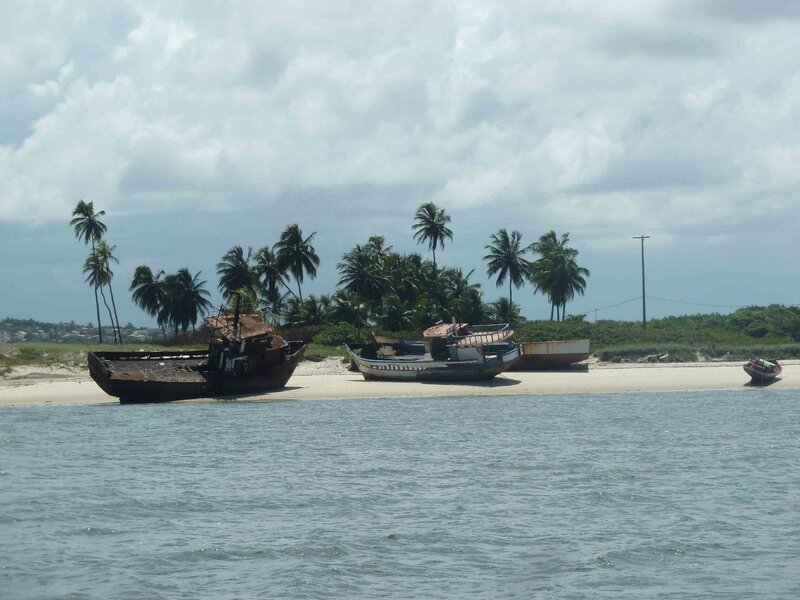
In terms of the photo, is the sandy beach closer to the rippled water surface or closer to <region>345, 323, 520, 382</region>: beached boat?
<region>345, 323, 520, 382</region>: beached boat

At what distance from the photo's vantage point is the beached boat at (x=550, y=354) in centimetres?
6369

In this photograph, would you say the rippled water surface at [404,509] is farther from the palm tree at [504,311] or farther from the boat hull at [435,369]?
the palm tree at [504,311]

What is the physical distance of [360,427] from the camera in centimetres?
4131

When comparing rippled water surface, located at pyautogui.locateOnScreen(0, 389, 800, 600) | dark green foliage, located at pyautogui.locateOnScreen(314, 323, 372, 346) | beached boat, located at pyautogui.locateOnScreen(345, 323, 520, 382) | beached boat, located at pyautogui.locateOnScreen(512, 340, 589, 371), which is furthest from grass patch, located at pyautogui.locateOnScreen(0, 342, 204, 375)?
beached boat, located at pyautogui.locateOnScreen(512, 340, 589, 371)

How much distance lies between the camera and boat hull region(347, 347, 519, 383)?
56719mm

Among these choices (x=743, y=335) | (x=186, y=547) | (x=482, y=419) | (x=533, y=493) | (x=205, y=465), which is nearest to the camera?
(x=186, y=547)

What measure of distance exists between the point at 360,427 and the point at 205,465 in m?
10.8

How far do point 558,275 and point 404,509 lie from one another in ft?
247

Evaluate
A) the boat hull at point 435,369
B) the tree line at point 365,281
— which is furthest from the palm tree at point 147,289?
the boat hull at point 435,369

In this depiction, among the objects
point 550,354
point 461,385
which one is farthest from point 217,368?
point 550,354

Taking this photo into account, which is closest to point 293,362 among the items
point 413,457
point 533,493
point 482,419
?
point 482,419

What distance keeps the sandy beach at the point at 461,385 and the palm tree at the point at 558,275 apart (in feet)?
107

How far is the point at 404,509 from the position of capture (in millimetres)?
23453

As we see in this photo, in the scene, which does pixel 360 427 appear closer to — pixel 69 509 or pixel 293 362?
pixel 293 362
